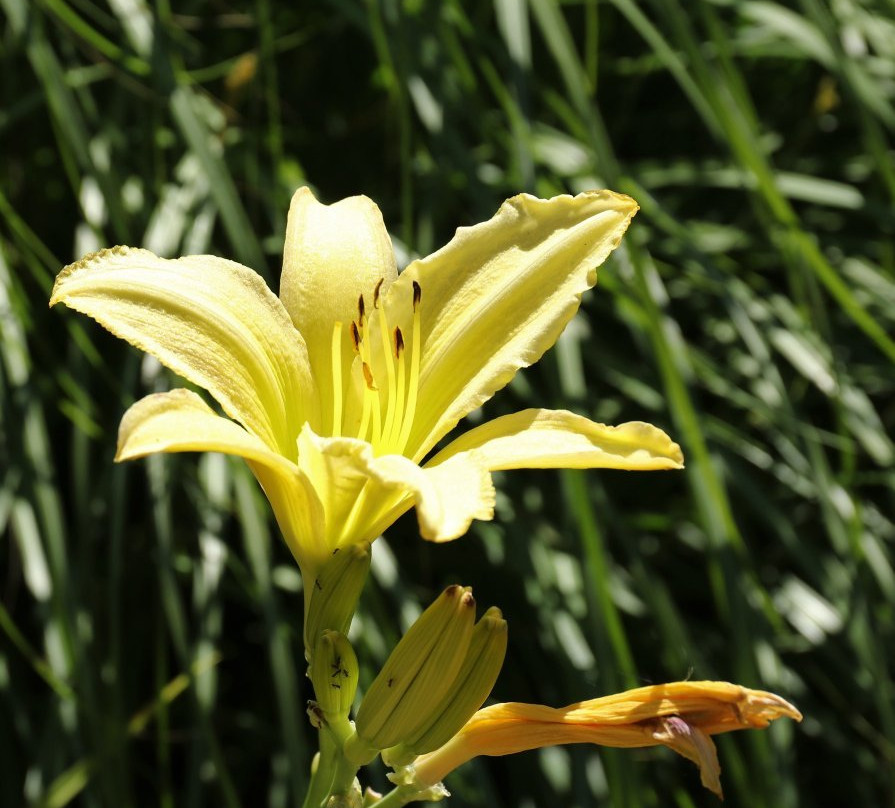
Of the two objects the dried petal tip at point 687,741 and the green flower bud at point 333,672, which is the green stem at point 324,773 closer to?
the green flower bud at point 333,672

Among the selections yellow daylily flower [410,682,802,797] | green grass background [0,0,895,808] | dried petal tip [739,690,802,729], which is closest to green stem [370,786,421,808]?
yellow daylily flower [410,682,802,797]

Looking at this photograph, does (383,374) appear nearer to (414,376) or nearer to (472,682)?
(414,376)

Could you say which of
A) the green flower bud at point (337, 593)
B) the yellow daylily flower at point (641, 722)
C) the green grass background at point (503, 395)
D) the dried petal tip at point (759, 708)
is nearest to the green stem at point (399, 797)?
the yellow daylily flower at point (641, 722)

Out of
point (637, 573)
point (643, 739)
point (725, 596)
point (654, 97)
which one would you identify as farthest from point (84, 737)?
point (654, 97)

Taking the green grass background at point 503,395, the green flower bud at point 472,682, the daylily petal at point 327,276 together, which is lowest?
the green grass background at point 503,395

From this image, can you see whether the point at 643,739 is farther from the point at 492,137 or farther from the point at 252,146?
the point at 252,146

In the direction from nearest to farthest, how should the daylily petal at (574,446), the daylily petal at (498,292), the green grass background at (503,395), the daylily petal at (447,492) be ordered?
the daylily petal at (447,492), the daylily petal at (574,446), the daylily petal at (498,292), the green grass background at (503,395)

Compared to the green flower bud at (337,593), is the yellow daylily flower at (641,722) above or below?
below
